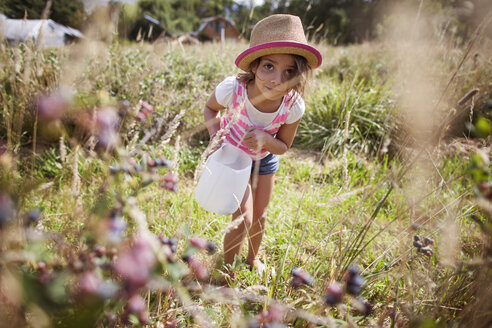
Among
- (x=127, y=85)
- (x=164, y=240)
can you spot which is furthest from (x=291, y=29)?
(x=127, y=85)

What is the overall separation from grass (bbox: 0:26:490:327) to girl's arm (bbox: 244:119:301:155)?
9.7 inches

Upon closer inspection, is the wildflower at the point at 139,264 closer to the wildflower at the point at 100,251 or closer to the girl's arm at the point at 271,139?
the wildflower at the point at 100,251

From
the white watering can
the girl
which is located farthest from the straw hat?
the white watering can

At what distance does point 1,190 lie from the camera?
54cm

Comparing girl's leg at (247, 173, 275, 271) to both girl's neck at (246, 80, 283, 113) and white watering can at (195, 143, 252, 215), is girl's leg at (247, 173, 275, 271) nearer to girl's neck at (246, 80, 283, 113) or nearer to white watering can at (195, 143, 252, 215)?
white watering can at (195, 143, 252, 215)

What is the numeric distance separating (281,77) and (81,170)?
5.99 ft

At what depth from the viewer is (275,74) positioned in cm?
140

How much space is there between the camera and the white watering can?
134 cm

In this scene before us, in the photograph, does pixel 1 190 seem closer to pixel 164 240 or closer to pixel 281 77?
pixel 164 240

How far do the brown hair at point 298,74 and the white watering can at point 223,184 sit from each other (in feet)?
1.66

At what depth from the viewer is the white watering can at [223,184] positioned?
4.39ft

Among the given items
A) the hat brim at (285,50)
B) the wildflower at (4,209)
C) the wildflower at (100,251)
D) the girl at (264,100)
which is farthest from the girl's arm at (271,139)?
the wildflower at (4,209)

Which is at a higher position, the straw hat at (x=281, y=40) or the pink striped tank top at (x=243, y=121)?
the straw hat at (x=281, y=40)

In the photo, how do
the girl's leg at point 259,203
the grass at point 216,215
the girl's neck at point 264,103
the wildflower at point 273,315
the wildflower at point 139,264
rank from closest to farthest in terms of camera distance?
the wildflower at point 139,264, the grass at point 216,215, the wildflower at point 273,315, the girl's neck at point 264,103, the girl's leg at point 259,203
